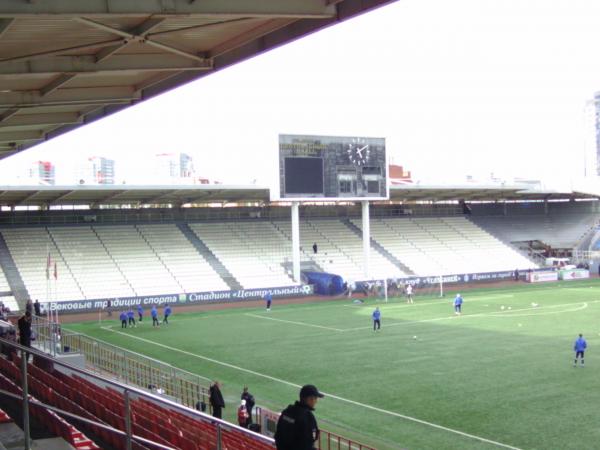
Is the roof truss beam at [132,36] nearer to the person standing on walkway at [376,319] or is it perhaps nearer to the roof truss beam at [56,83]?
the roof truss beam at [56,83]

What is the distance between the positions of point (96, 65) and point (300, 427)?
8127 millimetres

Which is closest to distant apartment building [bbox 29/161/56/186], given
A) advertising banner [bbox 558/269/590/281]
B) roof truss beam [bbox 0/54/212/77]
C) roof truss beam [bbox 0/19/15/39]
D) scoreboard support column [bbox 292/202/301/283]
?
scoreboard support column [bbox 292/202/301/283]


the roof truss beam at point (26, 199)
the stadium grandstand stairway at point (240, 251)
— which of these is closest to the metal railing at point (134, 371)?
the stadium grandstand stairway at point (240, 251)

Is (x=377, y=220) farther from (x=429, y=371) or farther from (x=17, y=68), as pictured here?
(x=17, y=68)

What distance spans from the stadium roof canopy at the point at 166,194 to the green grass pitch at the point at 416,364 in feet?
30.2

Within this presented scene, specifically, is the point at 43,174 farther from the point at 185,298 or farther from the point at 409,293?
the point at 409,293

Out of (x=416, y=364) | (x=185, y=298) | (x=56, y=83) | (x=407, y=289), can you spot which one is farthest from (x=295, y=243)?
(x=56, y=83)

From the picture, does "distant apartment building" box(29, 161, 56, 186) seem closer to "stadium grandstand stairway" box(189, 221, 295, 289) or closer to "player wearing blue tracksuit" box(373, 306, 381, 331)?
"stadium grandstand stairway" box(189, 221, 295, 289)

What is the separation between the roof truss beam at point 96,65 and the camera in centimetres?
1102

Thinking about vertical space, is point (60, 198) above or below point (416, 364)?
above

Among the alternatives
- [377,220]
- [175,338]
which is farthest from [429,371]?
[377,220]

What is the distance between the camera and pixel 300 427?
523 centimetres

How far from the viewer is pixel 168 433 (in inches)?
346

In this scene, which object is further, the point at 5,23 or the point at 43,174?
the point at 43,174
